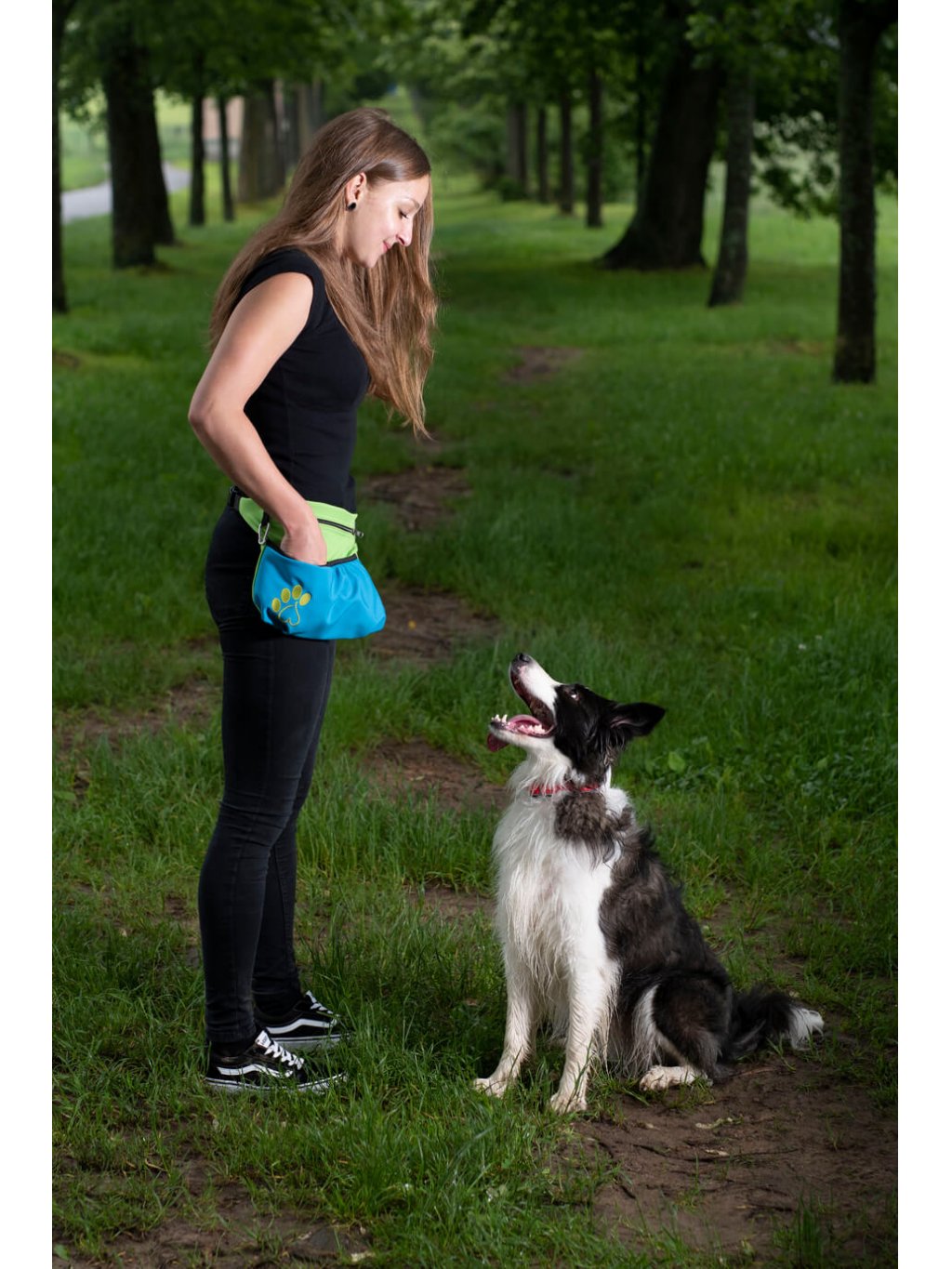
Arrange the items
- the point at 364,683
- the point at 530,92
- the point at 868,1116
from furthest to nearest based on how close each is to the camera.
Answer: the point at 530,92, the point at 364,683, the point at 868,1116

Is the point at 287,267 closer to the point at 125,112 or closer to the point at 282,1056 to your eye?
the point at 282,1056

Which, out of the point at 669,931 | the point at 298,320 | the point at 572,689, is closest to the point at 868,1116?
the point at 669,931

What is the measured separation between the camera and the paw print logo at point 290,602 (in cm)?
318

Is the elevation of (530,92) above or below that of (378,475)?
above

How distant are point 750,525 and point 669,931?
19.5ft

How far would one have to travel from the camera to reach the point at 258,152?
47625 mm

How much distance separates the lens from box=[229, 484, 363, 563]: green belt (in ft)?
10.7

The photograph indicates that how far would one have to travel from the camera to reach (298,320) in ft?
10.2

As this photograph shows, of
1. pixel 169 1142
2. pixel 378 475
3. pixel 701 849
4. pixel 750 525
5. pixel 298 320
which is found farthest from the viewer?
pixel 378 475

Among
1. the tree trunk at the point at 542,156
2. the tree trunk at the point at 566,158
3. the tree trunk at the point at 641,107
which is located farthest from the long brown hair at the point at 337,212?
the tree trunk at the point at 542,156

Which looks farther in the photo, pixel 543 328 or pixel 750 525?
pixel 543 328

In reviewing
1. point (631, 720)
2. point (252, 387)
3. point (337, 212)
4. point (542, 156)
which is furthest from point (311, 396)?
point (542, 156)

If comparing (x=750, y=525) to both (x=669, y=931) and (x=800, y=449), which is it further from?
(x=669, y=931)

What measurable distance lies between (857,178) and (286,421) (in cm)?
1243
